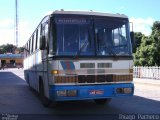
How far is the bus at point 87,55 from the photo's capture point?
33.3 feet

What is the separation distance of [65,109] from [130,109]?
2111mm

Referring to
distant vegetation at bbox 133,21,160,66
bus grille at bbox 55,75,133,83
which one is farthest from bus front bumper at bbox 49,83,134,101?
distant vegetation at bbox 133,21,160,66

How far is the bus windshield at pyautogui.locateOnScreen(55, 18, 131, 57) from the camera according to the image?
1026cm

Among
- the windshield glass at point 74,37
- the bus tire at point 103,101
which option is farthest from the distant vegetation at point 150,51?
the windshield glass at point 74,37

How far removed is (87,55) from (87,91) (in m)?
1.05

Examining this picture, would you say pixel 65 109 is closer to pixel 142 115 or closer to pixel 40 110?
pixel 40 110

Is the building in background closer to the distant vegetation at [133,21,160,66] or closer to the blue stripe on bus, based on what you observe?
the distant vegetation at [133,21,160,66]

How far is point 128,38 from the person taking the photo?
10.9m

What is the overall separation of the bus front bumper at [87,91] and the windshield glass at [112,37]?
99 cm

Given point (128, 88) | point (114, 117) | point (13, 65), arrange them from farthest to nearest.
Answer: point (13, 65), point (128, 88), point (114, 117)

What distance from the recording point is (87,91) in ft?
33.4

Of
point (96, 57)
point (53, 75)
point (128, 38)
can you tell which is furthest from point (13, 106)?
point (128, 38)

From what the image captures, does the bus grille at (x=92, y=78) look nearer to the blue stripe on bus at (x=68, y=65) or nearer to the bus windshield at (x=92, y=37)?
the blue stripe on bus at (x=68, y=65)

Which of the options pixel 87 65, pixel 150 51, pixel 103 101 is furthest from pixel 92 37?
pixel 150 51
